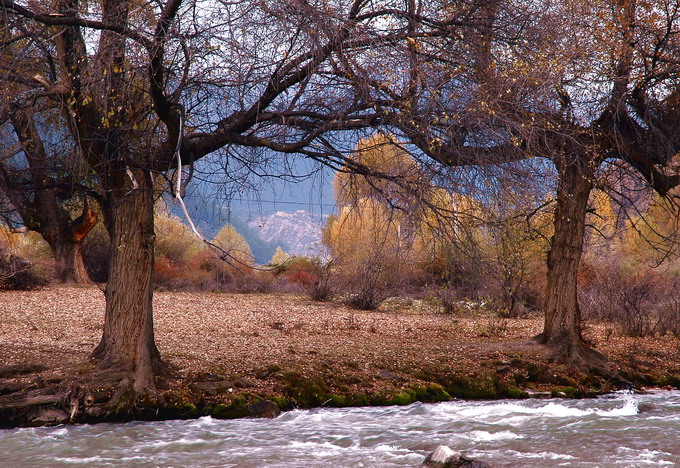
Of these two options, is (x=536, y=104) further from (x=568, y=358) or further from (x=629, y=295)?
(x=629, y=295)

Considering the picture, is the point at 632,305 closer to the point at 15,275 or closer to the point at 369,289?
the point at 369,289

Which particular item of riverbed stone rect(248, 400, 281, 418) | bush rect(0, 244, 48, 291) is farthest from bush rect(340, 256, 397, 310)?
riverbed stone rect(248, 400, 281, 418)

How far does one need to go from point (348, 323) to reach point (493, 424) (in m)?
6.94

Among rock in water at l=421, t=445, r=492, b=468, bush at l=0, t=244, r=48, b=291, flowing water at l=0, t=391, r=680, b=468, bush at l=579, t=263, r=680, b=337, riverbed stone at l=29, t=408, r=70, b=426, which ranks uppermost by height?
bush at l=0, t=244, r=48, b=291

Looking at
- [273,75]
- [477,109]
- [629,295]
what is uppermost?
[273,75]

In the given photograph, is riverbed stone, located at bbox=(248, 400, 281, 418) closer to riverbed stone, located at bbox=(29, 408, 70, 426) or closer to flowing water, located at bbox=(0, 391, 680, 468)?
flowing water, located at bbox=(0, 391, 680, 468)

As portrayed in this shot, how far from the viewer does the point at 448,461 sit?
A: 5582mm

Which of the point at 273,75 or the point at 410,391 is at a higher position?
the point at 273,75

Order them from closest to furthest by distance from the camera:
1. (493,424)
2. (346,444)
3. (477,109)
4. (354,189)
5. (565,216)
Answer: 1. (477,109)
2. (346,444)
3. (493,424)
4. (354,189)
5. (565,216)

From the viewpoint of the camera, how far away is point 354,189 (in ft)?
27.4

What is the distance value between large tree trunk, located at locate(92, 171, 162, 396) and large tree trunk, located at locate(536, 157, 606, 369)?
6369mm

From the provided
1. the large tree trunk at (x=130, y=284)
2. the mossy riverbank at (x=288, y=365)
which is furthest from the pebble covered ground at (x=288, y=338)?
the large tree trunk at (x=130, y=284)

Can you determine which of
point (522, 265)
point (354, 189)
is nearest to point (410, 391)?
Answer: point (354, 189)

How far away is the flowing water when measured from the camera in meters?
6.03
